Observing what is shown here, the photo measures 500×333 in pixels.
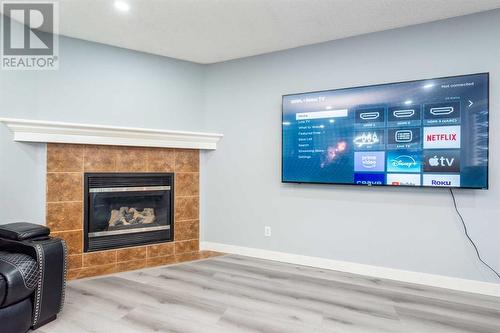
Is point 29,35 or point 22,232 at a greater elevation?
point 29,35

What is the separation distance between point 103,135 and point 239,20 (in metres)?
1.81

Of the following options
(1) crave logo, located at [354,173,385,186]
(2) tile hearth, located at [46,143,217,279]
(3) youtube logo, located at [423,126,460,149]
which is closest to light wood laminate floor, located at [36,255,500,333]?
(2) tile hearth, located at [46,143,217,279]

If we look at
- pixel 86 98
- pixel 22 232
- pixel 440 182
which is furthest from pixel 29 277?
pixel 440 182

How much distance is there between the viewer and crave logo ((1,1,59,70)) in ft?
9.35

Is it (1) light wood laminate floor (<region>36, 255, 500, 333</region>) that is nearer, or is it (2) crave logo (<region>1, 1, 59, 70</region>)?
(1) light wood laminate floor (<region>36, 255, 500, 333</region>)

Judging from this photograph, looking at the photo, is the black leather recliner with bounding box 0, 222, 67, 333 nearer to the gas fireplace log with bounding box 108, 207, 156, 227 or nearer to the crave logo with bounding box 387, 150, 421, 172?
the gas fireplace log with bounding box 108, 207, 156, 227

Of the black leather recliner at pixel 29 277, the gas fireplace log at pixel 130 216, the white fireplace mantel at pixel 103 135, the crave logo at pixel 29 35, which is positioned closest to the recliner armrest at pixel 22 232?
the black leather recliner at pixel 29 277

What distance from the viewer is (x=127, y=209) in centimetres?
386

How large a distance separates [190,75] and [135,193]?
1.66 m

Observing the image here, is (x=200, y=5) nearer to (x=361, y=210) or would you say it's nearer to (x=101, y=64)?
(x=101, y=64)

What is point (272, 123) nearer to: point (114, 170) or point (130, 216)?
point (114, 170)

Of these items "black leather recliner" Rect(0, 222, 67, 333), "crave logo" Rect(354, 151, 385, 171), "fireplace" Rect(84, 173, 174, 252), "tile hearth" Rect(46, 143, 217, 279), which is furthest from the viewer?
"fireplace" Rect(84, 173, 174, 252)

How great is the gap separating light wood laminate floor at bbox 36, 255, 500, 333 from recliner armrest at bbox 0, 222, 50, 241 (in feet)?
2.07

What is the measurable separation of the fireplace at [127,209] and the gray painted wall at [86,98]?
49 cm
